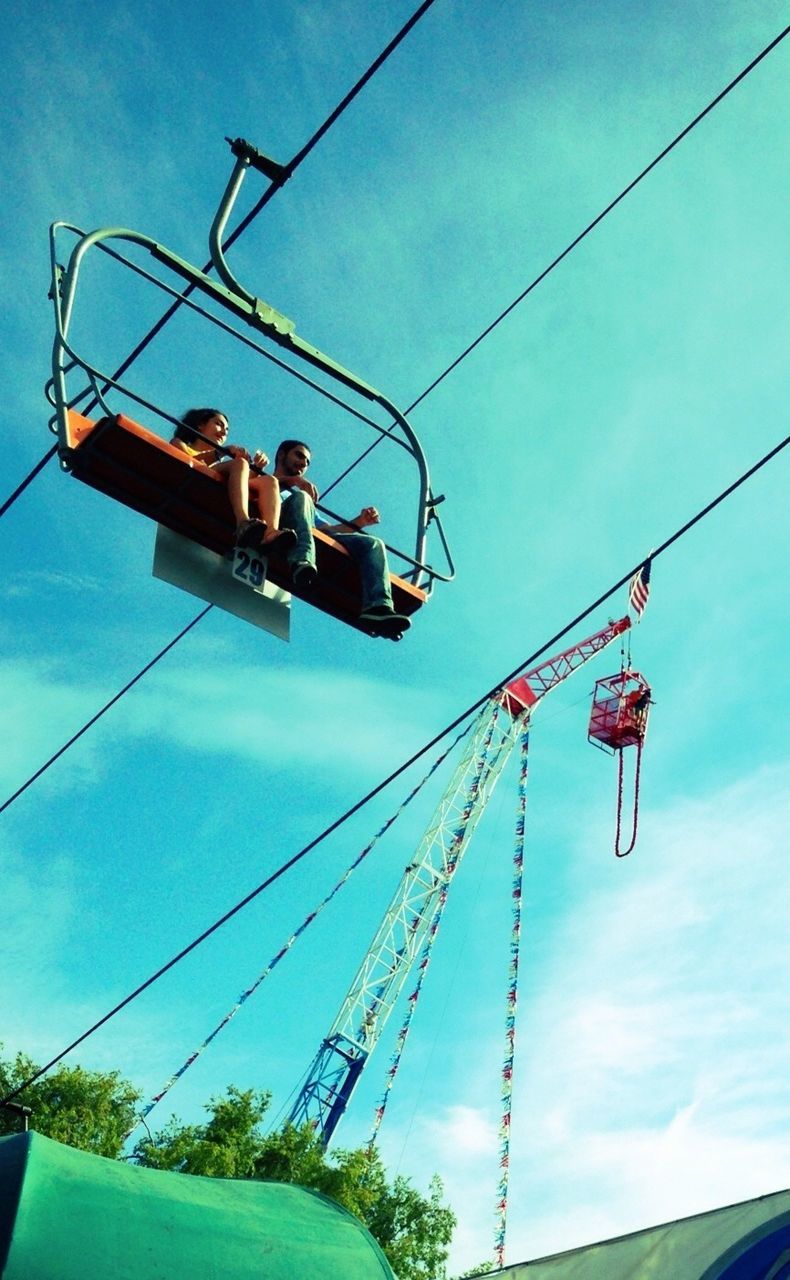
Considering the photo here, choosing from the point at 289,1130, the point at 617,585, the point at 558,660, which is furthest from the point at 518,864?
the point at 617,585

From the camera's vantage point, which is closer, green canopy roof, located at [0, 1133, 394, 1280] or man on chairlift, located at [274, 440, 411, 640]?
green canopy roof, located at [0, 1133, 394, 1280]

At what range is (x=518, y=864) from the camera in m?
38.4

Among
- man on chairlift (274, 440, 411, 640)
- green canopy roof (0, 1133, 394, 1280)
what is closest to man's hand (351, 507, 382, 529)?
man on chairlift (274, 440, 411, 640)

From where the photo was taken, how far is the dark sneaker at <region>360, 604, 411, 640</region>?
577cm

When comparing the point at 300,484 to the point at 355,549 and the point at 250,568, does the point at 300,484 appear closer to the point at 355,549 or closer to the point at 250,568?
the point at 355,549

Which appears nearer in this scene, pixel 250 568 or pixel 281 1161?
pixel 250 568

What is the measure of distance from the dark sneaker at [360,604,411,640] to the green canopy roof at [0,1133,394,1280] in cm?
262

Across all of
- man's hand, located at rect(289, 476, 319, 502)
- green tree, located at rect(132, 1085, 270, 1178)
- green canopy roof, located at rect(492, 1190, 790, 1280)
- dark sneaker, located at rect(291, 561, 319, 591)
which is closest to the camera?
green canopy roof, located at rect(492, 1190, 790, 1280)

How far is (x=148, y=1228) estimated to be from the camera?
15.5ft

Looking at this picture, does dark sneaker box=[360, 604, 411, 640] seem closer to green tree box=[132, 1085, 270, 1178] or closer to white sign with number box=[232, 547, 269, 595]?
white sign with number box=[232, 547, 269, 595]

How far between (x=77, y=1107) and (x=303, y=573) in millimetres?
25368

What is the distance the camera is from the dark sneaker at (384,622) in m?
5.77

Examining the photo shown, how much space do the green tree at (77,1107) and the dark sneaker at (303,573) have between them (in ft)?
72.4

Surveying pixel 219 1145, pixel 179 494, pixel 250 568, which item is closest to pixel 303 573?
pixel 250 568
